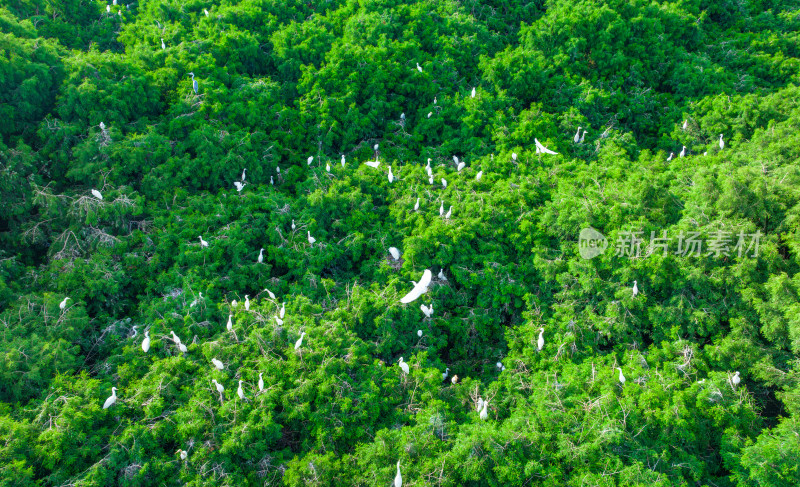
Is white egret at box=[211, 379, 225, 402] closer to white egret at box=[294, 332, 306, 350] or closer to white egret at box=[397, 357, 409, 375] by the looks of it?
white egret at box=[294, 332, 306, 350]

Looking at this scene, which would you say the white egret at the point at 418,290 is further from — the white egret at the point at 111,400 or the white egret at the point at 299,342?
the white egret at the point at 111,400

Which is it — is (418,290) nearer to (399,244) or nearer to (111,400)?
(399,244)

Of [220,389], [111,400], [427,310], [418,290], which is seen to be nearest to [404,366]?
[427,310]

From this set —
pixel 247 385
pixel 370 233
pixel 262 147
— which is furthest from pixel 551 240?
pixel 262 147

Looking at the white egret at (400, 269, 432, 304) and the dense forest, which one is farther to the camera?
the white egret at (400, 269, 432, 304)

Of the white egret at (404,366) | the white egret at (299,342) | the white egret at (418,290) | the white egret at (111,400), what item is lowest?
the white egret at (111,400)

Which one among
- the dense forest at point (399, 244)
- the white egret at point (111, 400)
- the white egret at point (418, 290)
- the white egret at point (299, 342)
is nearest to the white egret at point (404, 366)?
the dense forest at point (399, 244)

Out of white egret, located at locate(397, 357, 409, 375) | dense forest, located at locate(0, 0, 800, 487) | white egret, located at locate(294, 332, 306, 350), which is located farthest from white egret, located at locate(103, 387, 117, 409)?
white egret, located at locate(397, 357, 409, 375)

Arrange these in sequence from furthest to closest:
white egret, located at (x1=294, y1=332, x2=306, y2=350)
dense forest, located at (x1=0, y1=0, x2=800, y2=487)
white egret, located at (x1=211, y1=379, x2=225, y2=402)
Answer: white egret, located at (x1=294, y1=332, x2=306, y2=350) → white egret, located at (x1=211, y1=379, x2=225, y2=402) → dense forest, located at (x1=0, y1=0, x2=800, y2=487)

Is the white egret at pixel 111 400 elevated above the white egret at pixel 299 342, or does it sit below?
below
